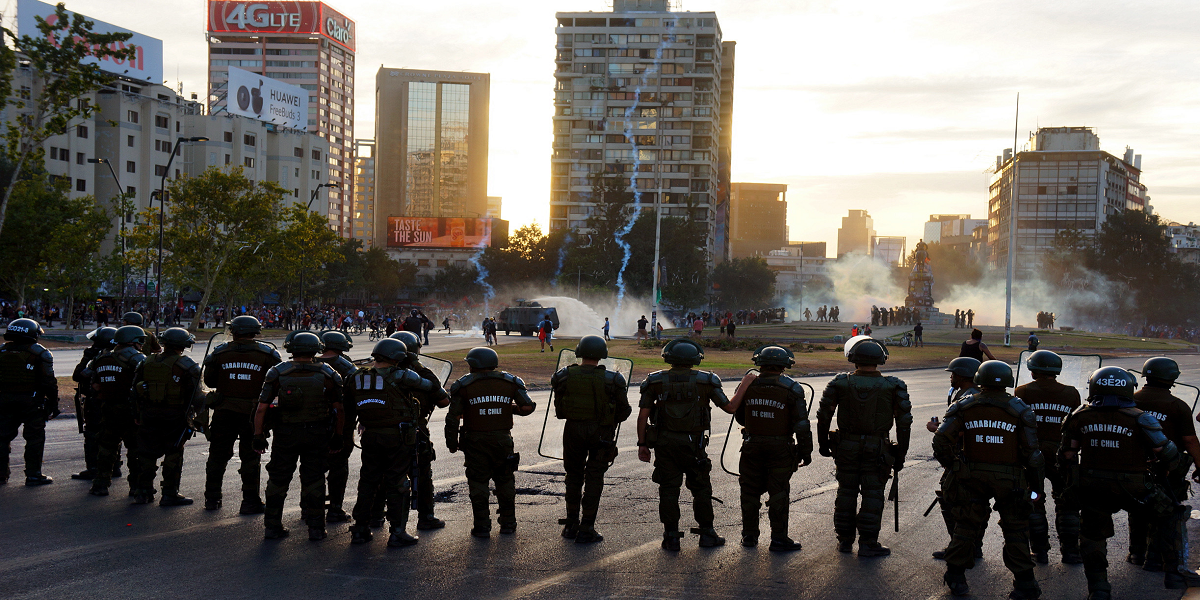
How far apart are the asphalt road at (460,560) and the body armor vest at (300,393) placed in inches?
41.2

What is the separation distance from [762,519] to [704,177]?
4301 inches

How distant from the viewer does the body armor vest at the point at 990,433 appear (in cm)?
630

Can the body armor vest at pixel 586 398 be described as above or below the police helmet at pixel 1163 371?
below

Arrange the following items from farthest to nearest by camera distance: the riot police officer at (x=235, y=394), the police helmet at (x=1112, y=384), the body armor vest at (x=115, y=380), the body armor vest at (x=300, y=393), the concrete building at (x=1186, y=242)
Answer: the concrete building at (x=1186, y=242), the body armor vest at (x=115, y=380), the riot police officer at (x=235, y=394), the body armor vest at (x=300, y=393), the police helmet at (x=1112, y=384)

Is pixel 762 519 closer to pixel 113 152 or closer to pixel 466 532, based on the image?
pixel 466 532

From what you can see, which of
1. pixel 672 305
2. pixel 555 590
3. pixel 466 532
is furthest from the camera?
pixel 672 305

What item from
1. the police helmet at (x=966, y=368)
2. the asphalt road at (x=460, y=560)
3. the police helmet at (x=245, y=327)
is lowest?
the asphalt road at (x=460, y=560)

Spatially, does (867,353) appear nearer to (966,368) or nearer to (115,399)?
(966,368)

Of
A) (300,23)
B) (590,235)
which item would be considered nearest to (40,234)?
(590,235)

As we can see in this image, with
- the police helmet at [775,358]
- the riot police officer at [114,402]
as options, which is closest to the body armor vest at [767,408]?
the police helmet at [775,358]

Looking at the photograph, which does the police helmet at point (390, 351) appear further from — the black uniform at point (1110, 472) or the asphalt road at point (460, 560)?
the black uniform at point (1110, 472)

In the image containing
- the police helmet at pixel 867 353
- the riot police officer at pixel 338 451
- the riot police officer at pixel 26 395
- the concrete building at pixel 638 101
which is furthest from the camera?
the concrete building at pixel 638 101

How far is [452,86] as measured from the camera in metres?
192

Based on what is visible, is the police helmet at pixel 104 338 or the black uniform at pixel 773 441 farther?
the police helmet at pixel 104 338
